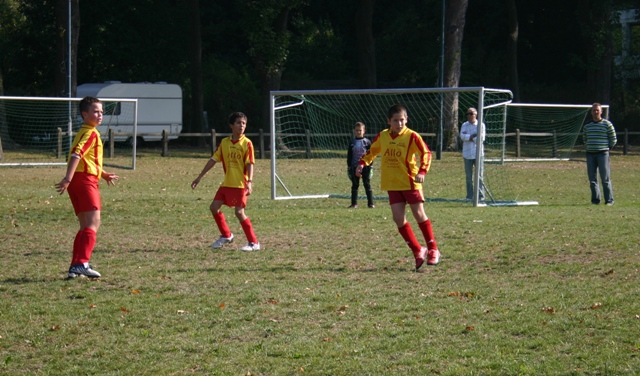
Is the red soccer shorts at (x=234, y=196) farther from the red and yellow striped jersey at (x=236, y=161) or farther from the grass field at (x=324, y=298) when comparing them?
the grass field at (x=324, y=298)

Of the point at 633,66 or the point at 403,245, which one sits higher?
the point at 633,66

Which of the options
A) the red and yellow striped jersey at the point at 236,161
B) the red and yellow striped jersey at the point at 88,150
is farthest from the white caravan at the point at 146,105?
the red and yellow striped jersey at the point at 88,150

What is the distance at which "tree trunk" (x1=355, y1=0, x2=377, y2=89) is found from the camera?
42.5 m

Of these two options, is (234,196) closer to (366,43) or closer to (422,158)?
(422,158)

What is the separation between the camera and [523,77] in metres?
51.5

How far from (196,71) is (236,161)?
2873 cm

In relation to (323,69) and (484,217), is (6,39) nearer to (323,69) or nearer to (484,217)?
(323,69)

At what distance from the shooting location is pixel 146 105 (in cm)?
4050

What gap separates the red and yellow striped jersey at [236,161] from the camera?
35.5 feet

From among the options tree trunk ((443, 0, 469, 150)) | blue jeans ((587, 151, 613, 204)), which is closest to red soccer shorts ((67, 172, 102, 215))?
blue jeans ((587, 151, 613, 204))

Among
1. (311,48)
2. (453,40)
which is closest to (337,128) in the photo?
(453,40)

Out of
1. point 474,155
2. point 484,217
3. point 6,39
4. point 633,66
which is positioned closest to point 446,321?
point 484,217

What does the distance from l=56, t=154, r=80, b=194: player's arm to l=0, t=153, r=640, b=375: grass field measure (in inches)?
35.8

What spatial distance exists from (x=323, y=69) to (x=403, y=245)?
41.0 metres
